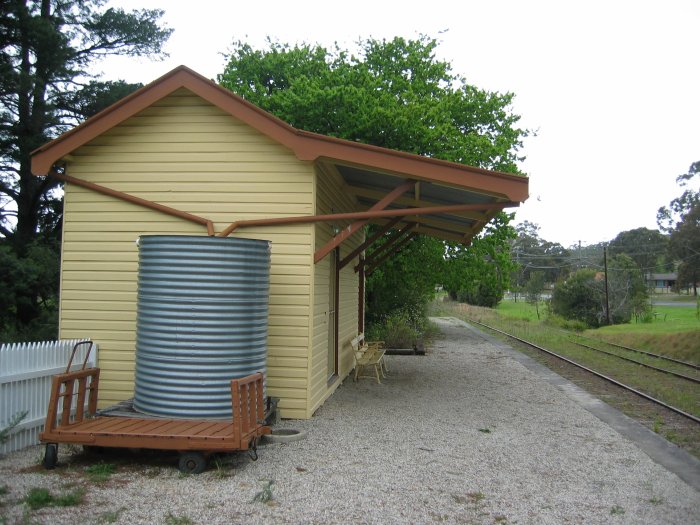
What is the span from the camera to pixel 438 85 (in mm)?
26219

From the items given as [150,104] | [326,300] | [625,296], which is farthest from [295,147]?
[625,296]

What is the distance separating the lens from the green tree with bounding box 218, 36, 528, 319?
2011cm

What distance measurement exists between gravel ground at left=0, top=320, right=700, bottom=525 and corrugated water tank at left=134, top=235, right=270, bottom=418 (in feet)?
2.12

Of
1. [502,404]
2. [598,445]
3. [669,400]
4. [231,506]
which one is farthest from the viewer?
[669,400]

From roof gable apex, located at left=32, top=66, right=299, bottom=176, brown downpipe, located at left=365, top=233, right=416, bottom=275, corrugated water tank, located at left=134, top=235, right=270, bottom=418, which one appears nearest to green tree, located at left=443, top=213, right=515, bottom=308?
brown downpipe, located at left=365, top=233, right=416, bottom=275

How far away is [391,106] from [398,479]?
619 inches

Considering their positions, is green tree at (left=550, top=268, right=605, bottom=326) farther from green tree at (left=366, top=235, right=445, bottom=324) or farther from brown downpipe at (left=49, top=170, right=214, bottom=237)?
brown downpipe at (left=49, top=170, right=214, bottom=237)

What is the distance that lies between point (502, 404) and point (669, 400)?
353 centimetres

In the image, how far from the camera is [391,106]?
2014cm

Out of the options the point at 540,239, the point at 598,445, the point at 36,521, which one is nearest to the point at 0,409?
the point at 36,521

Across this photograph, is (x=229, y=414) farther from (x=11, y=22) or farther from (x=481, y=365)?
(x=11, y=22)

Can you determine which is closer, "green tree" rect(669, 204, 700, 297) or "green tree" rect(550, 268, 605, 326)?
"green tree" rect(550, 268, 605, 326)

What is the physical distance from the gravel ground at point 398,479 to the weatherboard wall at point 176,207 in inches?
56.4

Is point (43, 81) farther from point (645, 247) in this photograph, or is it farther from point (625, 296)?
point (645, 247)
